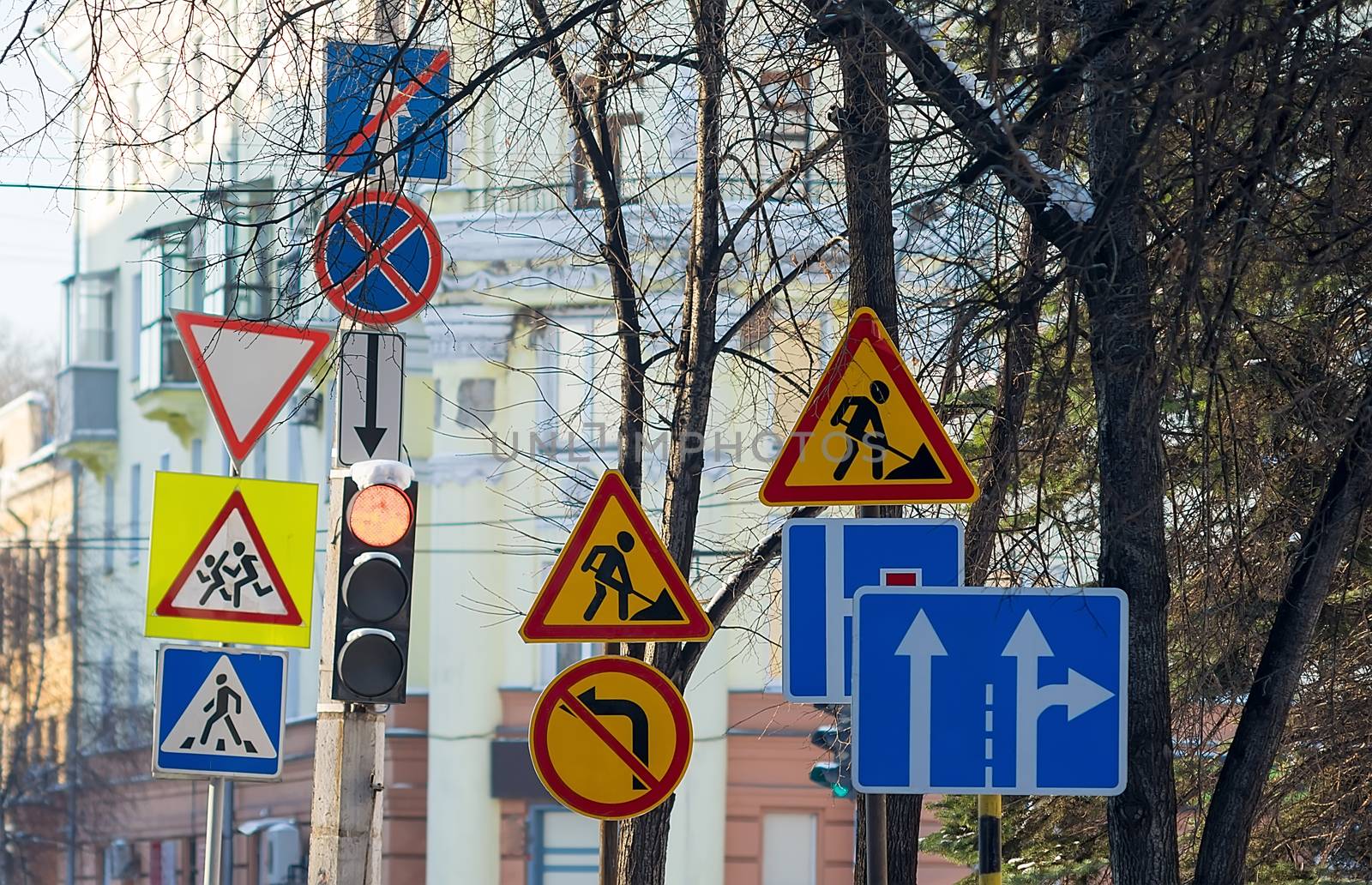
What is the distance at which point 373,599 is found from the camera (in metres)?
8.39

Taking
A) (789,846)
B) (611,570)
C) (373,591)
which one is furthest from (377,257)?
(789,846)

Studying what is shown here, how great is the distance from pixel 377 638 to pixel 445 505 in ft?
70.5

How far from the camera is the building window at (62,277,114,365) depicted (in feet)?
142

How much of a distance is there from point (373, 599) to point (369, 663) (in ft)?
0.86

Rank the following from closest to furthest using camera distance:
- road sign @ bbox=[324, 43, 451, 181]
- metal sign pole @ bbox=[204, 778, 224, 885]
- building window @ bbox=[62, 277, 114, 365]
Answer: road sign @ bbox=[324, 43, 451, 181] → metal sign pole @ bbox=[204, 778, 224, 885] → building window @ bbox=[62, 277, 114, 365]

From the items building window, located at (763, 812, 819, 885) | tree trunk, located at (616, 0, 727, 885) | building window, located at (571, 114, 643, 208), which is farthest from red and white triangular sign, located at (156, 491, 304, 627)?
building window, located at (763, 812, 819, 885)

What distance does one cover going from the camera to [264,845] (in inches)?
1270

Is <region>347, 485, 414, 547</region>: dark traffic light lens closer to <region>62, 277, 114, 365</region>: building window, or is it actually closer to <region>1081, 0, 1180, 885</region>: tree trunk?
<region>1081, 0, 1180, 885</region>: tree trunk

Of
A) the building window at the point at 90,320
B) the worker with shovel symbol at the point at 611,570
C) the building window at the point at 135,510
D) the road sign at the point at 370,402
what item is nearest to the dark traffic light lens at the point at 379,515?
the road sign at the point at 370,402

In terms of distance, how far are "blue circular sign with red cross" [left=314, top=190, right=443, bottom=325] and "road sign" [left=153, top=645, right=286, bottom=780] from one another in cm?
191

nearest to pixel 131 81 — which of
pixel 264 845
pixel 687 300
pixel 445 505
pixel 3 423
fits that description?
pixel 687 300

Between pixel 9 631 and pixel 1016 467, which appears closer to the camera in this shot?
pixel 1016 467

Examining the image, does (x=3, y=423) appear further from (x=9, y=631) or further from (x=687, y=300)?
(x=687, y=300)

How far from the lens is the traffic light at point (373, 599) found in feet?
27.6
